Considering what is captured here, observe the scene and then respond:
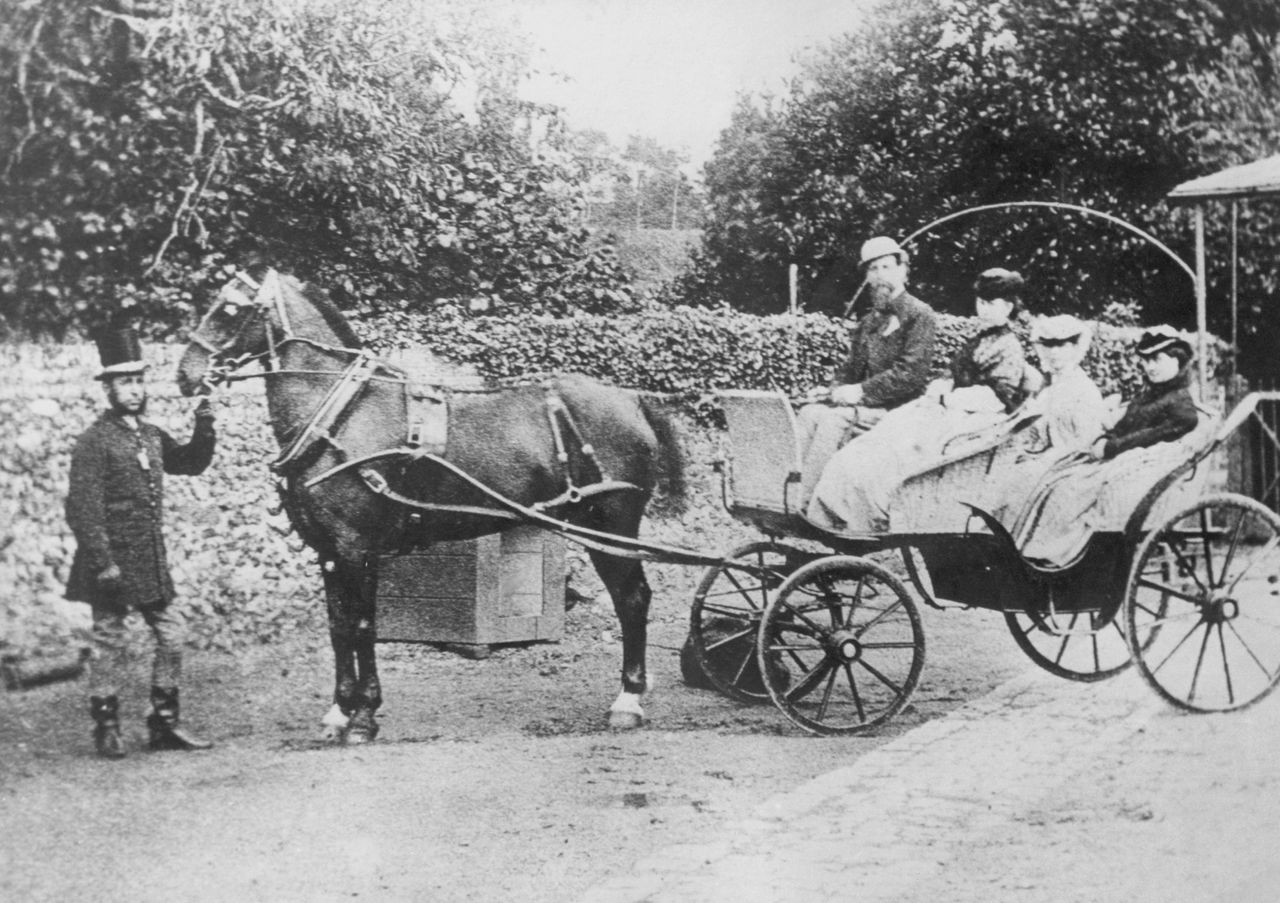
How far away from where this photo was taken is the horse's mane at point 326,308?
11.8ft

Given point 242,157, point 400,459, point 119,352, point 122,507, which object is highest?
point 242,157

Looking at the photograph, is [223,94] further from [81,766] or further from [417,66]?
[81,766]

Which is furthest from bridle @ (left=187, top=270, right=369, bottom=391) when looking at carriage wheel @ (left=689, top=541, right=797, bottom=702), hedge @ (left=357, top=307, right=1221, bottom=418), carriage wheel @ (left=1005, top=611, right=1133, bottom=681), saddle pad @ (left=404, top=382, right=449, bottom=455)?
carriage wheel @ (left=1005, top=611, right=1133, bottom=681)

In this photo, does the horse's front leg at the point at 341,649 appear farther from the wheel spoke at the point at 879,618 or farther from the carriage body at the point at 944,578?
the wheel spoke at the point at 879,618

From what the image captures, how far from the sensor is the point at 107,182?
338cm

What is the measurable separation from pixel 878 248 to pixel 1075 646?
7.11ft

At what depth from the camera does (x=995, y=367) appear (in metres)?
4.50

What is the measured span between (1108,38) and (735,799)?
3.04 meters

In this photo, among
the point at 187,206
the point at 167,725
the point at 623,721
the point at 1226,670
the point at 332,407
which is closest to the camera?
the point at 187,206

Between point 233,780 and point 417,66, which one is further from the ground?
point 417,66

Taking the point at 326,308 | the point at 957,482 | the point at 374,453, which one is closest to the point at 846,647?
the point at 957,482

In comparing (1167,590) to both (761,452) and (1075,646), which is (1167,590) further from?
(761,452)

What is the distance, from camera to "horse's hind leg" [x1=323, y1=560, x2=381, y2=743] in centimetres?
373

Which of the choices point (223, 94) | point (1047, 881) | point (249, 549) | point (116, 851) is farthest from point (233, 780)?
point (1047, 881)
